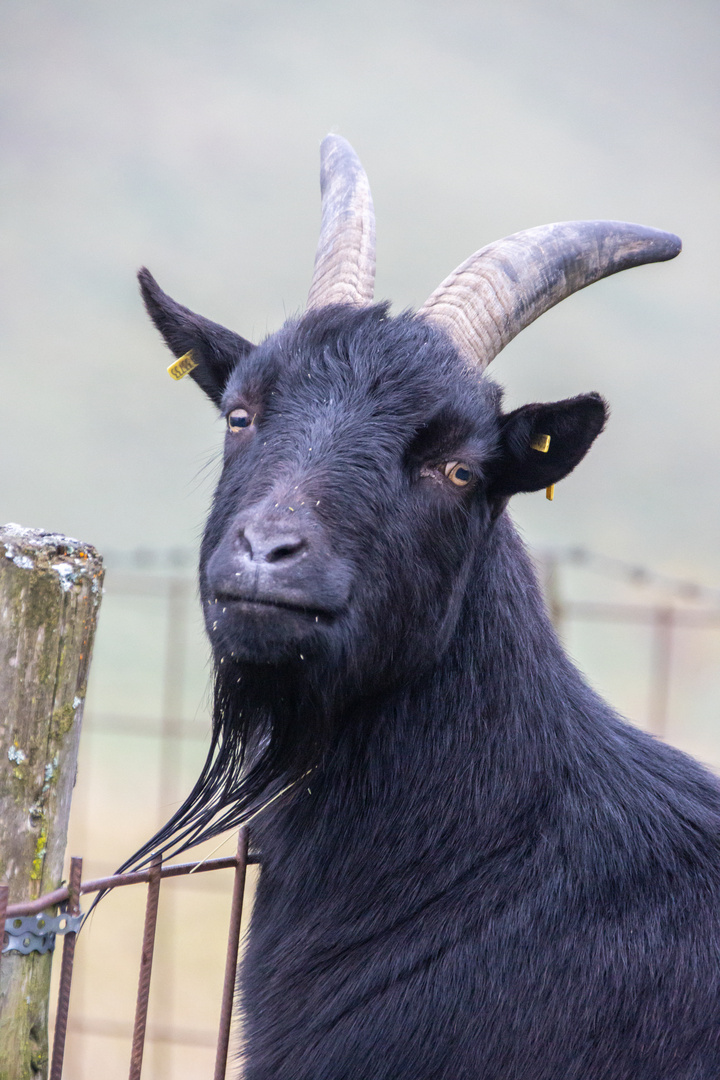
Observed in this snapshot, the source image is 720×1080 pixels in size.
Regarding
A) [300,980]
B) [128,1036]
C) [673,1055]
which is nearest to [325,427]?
[300,980]

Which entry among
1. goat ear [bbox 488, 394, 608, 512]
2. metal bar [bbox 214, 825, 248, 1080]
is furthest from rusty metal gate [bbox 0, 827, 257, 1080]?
goat ear [bbox 488, 394, 608, 512]

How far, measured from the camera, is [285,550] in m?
2.02

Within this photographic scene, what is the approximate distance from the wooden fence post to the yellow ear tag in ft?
3.57

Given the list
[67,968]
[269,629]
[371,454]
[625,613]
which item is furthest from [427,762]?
[625,613]

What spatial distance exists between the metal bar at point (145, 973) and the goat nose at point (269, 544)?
2.93 feet

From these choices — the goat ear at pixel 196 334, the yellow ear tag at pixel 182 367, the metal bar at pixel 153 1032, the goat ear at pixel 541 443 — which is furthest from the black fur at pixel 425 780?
the metal bar at pixel 153 1032

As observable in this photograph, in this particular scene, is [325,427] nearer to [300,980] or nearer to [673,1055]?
[300,980]

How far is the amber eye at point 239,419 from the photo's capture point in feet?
8.46

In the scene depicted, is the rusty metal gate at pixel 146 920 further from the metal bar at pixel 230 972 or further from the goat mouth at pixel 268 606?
the goat mouth at pixel 268 606

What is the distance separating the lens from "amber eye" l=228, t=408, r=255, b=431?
258 cm

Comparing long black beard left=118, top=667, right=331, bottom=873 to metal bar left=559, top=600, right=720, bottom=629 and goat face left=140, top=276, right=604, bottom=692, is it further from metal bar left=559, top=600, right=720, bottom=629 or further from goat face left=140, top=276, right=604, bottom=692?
metal bar left=559, top=600, right=720, bottom=629

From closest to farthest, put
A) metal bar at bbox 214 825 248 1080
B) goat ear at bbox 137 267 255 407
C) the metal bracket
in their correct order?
the metal bracket < metal bar at bbox 214 825 248 1080 < goat ear at bbox 137 267 255 407

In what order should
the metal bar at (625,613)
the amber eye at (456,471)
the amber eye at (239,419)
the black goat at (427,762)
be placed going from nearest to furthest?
1. the black goat at (427,762)
2. the amber eye at (456,471)
3. the amber eye at (239,419)
4. the metal bar at (625,613)

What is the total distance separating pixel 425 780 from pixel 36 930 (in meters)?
0.97
